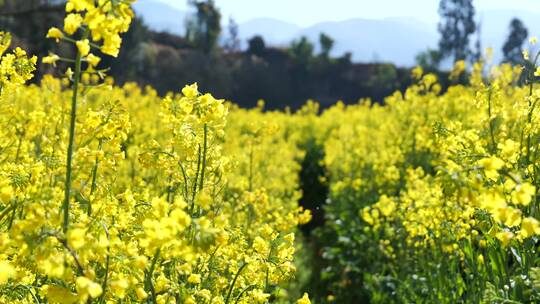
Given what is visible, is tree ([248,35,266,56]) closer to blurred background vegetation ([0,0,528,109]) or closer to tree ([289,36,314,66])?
blurred background vegetation ([0,0,528,109])

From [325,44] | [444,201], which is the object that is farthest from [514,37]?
[444,201]

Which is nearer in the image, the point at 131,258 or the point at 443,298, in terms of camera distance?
the point at 131,258

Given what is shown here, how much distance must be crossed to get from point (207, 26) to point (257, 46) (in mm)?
4117

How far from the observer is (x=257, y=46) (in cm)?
4203

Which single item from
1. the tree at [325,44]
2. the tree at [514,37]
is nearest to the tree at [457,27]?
the tree at [514,37]

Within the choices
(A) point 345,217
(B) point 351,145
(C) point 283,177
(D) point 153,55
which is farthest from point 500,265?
(D) point 153,55

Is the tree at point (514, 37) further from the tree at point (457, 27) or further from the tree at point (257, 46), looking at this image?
the tree at point (257, 46)

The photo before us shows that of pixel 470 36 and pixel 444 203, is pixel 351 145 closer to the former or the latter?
pixel 444 203

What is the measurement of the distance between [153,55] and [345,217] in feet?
83.2

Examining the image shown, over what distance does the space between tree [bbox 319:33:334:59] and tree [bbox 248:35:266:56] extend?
4.03 m

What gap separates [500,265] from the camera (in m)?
3.42

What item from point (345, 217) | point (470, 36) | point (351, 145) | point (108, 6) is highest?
point (470, 36)

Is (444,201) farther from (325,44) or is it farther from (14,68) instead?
(325,44)

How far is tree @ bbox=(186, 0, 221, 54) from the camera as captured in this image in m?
38.0
